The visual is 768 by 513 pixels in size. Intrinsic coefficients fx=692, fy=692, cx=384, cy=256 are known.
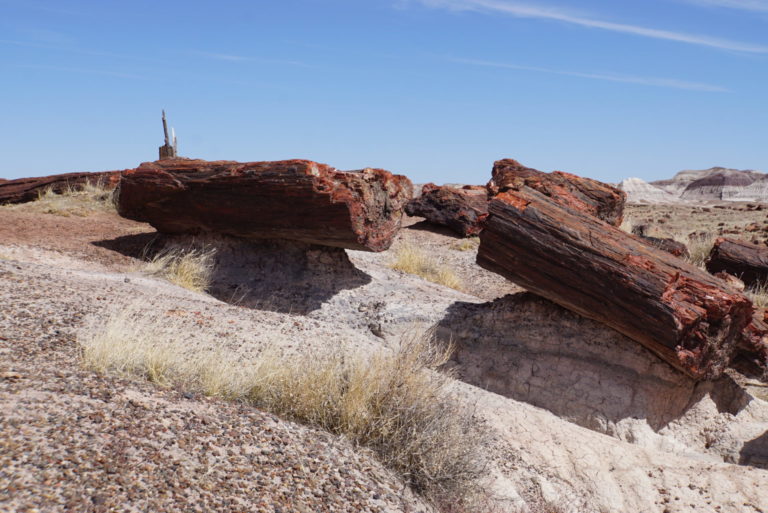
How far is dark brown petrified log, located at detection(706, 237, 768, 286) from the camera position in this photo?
38.8ft

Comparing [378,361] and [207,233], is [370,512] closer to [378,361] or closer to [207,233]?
[378,361]

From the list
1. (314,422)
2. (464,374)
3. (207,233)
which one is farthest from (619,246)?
(207,233)

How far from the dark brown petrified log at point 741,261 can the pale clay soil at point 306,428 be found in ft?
12.6

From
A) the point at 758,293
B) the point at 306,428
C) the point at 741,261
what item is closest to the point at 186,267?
the point at 306,428

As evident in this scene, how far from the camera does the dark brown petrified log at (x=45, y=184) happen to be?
15.6 meters

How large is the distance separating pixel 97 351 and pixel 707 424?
576 centimetres

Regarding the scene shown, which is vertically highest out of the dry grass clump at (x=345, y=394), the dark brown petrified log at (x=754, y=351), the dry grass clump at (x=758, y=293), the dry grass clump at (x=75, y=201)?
the dry grass clump at (x=75, y=201)

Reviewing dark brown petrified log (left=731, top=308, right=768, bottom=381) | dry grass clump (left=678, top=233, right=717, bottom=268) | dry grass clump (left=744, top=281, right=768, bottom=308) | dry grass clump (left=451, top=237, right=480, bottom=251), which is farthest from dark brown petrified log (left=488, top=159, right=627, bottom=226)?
dark brown petrified log (left=731, top=308, right=768, bottom=381)

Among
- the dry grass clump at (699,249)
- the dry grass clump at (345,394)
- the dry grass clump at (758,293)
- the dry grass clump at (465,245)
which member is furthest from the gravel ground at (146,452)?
the dry grass clump at (699,249)

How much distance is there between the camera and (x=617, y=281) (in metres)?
6.50

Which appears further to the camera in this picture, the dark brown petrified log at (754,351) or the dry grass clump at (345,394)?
the dark brown petrified log at (754,351)

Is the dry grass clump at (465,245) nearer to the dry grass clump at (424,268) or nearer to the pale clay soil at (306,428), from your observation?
the dry grass clump at (424,268)

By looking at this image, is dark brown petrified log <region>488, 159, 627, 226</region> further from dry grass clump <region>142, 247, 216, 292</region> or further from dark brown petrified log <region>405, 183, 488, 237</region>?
dry grass clump <region>142, 247, 216, 292</region>

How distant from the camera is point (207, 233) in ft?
31.8
